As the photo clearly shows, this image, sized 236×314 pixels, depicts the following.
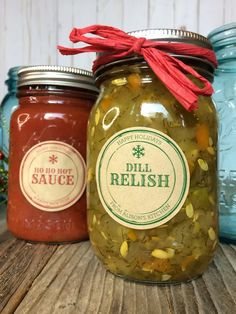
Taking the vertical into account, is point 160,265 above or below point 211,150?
below

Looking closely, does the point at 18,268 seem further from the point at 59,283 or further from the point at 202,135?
the point at 202,135

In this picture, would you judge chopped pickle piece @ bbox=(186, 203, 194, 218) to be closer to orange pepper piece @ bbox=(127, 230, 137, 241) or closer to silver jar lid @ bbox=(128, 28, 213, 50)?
orange pepper piece @ bbox=(127, 230, 137, 241)

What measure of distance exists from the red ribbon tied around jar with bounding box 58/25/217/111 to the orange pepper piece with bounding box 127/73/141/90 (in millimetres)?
26

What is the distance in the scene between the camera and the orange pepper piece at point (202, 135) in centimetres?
42

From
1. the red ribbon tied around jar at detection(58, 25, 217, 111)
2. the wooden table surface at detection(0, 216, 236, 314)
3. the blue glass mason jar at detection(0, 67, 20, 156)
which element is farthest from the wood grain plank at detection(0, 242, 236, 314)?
the blue glass mason jar at detection(0, 67, 20, 156)

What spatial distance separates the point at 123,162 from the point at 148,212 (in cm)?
6

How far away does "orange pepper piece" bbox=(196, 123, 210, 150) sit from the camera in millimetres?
421

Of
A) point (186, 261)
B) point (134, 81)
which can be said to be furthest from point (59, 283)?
point (134, 81)

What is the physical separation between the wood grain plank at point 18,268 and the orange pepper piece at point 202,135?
0.26m

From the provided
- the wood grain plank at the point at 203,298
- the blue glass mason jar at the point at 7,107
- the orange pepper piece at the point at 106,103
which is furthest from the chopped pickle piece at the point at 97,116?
the blue glass mason jar at the point at 7,107

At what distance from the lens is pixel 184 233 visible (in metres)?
0.41

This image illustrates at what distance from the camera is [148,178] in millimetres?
412

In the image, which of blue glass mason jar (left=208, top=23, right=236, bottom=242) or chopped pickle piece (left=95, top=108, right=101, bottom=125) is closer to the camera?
chopped pickle piece (left=95, top=108, right=101, bottom=125)

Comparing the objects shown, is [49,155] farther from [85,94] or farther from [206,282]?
[206,282]
